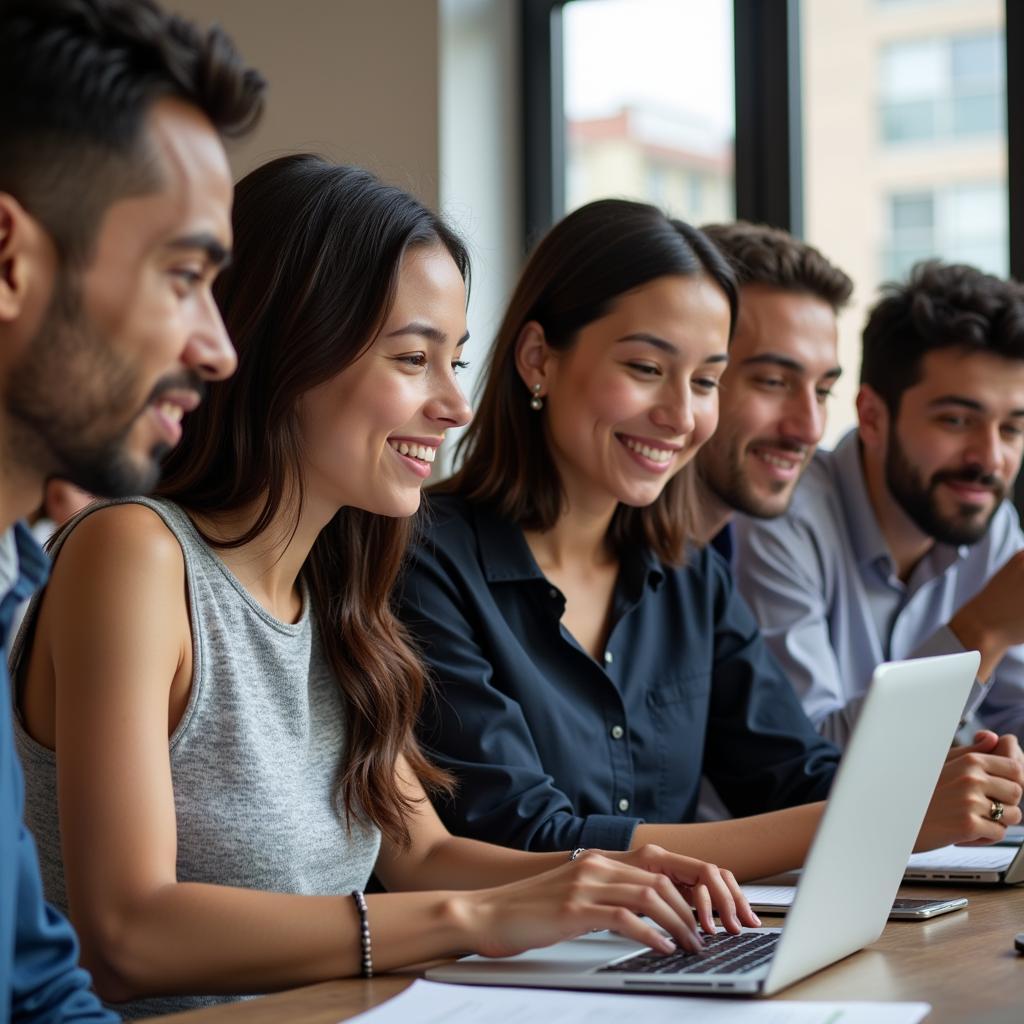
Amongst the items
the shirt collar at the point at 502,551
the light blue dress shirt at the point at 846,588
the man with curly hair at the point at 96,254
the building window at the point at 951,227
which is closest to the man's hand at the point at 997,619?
the light blue dress shirt at the point at 846,588

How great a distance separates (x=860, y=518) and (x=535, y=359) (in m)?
0.91

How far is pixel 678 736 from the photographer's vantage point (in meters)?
2.05

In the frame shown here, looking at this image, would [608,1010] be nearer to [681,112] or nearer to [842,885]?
[842,885]

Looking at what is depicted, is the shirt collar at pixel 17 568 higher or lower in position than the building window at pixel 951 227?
lower

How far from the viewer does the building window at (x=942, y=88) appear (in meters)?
3.22

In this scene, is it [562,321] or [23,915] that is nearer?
[23,915]

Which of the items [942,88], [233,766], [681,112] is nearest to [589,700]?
[233,766]

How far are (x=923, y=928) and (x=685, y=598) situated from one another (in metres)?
0.81

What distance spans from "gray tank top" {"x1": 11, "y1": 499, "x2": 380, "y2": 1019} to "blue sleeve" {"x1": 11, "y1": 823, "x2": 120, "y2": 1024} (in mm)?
256

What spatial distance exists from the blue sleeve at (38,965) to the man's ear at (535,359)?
3.82 ft

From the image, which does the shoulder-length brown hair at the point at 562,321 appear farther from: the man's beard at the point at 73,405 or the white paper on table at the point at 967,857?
the man's beard at the point at 73,405

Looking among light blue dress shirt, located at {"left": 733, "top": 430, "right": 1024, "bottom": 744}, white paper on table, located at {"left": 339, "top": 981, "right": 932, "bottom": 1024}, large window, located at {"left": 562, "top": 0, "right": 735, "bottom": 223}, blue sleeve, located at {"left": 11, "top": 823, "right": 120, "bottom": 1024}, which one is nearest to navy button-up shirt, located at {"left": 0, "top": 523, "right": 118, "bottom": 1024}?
blue sleeve, located at {"left": 11, "top": 823, "right": 120, "bottom": 1024}

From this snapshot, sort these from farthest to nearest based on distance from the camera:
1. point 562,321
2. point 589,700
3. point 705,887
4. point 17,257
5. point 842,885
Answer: point 562,321 → point 589,700 → point 705,887 → point 842,885 → point 17,257

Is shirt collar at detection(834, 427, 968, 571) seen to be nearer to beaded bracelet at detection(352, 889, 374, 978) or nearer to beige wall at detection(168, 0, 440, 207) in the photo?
beige wall at detection(168, 0, 440, 207)
